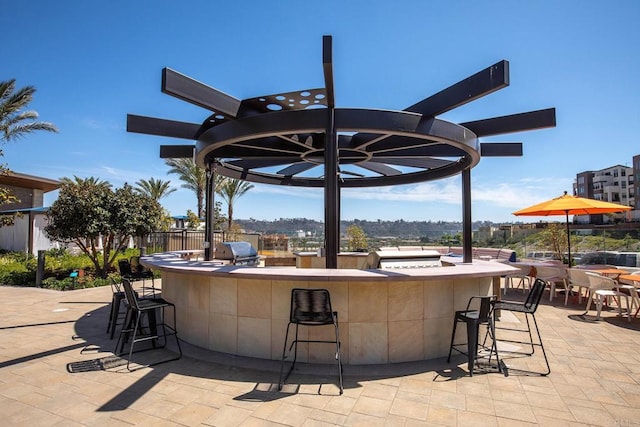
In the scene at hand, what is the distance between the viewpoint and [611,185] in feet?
204

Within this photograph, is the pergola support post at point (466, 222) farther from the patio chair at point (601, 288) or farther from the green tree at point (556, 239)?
the green tree at point (556, 239)

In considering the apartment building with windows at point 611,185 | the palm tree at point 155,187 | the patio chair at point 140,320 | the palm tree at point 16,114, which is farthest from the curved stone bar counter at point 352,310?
the apartment building with windows at point 611,185

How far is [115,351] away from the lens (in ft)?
15.2

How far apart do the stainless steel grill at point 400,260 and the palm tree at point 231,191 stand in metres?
19.4

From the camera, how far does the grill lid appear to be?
7.40 metres

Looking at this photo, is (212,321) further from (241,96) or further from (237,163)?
(237,163)

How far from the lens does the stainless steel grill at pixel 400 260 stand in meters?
5.28

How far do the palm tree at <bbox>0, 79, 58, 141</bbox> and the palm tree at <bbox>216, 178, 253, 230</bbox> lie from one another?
32.1 feet

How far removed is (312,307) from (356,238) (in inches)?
495

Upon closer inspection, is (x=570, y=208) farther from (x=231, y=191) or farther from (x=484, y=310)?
(x=231, y=191)

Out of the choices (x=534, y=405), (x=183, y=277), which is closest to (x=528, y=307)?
(x=534, y=405)

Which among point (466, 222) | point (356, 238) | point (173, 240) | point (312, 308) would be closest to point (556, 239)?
point (356, 238)

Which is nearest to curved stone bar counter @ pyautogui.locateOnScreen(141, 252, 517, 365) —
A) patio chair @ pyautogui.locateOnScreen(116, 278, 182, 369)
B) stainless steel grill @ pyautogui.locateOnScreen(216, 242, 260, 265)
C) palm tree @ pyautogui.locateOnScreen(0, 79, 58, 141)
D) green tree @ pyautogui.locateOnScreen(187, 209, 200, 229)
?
patio chair @ pyautogui.locateOnScreen(116, 278, 182, 369)

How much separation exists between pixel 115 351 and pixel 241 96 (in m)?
3.88
